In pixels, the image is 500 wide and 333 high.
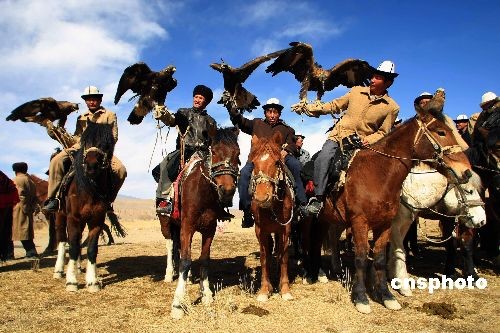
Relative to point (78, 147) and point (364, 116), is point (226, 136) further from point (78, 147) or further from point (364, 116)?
point (78, 147)

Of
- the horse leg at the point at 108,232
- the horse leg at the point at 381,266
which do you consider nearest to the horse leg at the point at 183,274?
the horse leg at the point at 381,266

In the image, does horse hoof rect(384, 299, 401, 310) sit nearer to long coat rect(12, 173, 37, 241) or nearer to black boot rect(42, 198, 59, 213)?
black boot rect(42, 198, 59, 213)

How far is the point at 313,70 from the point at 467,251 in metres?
4.92

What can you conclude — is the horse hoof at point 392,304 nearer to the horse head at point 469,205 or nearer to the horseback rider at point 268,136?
the horse head at point 469,205

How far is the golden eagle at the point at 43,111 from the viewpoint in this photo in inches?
329

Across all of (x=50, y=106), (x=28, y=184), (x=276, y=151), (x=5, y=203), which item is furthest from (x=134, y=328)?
(x=28, y=184)

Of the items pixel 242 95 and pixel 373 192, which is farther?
pixel 242 95

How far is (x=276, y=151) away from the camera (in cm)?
648

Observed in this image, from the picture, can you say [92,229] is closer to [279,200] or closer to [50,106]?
[50,106]

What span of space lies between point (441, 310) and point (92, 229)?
21.2 ft

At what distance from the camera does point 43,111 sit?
875cm

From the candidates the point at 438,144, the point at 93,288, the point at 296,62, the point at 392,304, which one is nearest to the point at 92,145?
the point at 93,288

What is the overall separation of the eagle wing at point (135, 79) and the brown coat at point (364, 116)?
122 inches

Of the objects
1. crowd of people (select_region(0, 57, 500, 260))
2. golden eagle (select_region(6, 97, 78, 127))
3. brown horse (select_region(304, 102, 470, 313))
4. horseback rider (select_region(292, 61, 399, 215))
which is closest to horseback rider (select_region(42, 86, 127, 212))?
crowd of people (select_region(0, 57, 500, 260))
